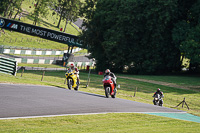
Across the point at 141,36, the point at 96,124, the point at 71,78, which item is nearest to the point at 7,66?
the point at 71,78

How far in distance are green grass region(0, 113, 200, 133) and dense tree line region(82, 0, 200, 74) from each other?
32495 mm

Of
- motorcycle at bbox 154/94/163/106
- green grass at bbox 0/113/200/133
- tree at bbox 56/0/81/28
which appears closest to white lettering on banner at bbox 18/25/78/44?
motorcycle at bbox 154/94/163/106

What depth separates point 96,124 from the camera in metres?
9.77

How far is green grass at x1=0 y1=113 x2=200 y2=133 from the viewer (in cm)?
832

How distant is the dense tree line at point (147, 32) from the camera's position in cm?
4394

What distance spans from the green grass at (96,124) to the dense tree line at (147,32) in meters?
32.5

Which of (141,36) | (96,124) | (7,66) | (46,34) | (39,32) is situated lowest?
(96,124)

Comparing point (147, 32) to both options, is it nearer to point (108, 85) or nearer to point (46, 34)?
point (46, 34)

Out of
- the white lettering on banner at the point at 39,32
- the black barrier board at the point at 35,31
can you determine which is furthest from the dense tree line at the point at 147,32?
the white lettering on banner at the point at 39,32

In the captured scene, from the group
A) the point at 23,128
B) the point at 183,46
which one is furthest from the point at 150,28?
the point at 23,128

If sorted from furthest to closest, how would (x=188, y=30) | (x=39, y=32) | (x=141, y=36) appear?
(x=39, y=32) < (x=141, y=36) < (x=188, y=30)

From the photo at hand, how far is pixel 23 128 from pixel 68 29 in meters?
95.9

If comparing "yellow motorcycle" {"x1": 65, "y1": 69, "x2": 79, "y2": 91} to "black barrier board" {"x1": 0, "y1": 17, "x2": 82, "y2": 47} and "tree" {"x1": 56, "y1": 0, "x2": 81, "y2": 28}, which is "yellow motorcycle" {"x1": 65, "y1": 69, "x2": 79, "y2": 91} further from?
"tree" {"x1": 56, "y1": 0, "x2": 81, "y2": 28}

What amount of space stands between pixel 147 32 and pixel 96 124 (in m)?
37.7
